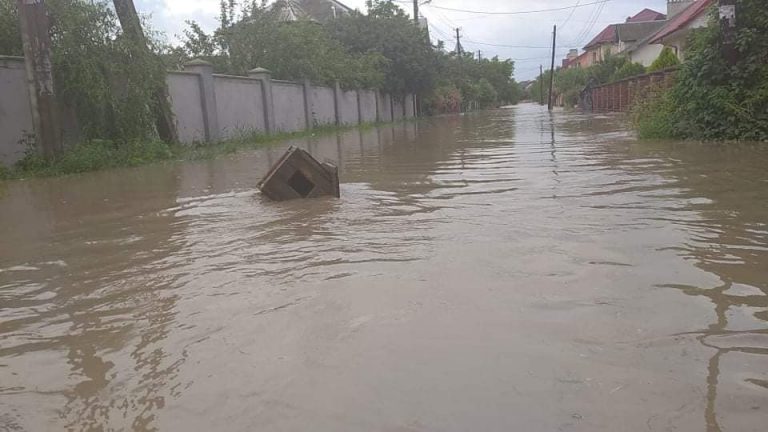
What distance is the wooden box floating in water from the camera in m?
6.47

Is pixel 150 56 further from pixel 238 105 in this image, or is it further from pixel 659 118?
pixel 659 118

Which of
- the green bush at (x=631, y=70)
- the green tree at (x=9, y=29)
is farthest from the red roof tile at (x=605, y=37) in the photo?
the green tree at (x=9, y=29)

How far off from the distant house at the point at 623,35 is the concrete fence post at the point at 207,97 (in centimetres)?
4144

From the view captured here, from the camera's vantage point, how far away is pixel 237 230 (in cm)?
519

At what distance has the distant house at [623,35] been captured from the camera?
59.6 m

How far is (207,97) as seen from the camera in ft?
54.6

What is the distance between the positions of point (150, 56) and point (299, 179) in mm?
7674

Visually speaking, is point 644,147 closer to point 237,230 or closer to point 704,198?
point 704,198

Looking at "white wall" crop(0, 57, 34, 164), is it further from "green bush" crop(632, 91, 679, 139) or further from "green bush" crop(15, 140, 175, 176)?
"green bush" crop(632, 91, 679, 139)

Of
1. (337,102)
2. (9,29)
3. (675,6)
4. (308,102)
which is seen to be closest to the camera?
(9,29)

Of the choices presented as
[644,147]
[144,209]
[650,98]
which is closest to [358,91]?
[650,98]

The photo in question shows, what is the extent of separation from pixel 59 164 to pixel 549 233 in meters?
9.22

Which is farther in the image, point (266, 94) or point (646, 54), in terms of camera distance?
point (646, 54)

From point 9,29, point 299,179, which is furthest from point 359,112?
point 299,179
